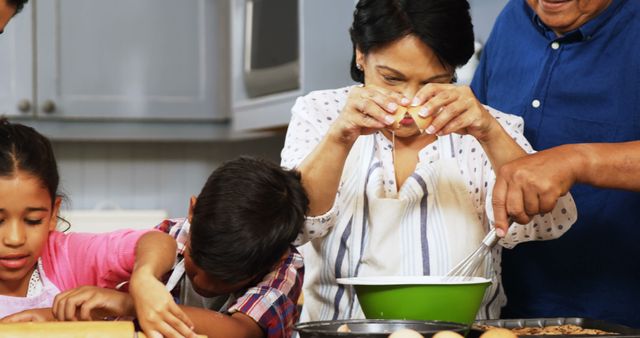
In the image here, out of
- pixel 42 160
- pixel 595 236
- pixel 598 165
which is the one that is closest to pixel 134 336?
pixel 42 160

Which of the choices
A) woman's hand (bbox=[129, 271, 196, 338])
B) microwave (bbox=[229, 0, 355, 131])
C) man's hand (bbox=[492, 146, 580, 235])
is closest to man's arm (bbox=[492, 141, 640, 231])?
man's hand (bbox=[492, 146, 580, 235])

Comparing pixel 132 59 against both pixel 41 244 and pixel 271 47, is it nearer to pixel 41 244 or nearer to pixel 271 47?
pixel 271 47

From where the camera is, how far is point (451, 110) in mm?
1372

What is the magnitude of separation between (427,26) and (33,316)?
73cm

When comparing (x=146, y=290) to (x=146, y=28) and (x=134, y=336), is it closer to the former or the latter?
(x=134, y=336)

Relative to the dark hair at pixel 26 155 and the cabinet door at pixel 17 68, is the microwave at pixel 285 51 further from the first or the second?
the dark hair at pixel 26 155

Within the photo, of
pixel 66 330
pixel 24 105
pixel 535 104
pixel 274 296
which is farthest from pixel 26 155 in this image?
pixel 24 105

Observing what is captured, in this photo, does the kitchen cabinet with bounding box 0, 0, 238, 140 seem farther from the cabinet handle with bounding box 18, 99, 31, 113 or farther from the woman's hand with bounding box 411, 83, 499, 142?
the woman's hand with bounding box 411, 83, 499, 142

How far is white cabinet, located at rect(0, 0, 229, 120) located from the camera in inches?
135

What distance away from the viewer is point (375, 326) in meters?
1.08

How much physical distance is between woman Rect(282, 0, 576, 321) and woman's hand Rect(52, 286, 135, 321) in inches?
13.0

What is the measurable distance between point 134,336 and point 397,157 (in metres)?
0.71

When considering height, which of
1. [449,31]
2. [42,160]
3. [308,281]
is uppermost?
[449,31]

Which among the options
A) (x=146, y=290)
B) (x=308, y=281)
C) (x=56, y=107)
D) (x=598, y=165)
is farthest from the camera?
(x=56, y=107)
